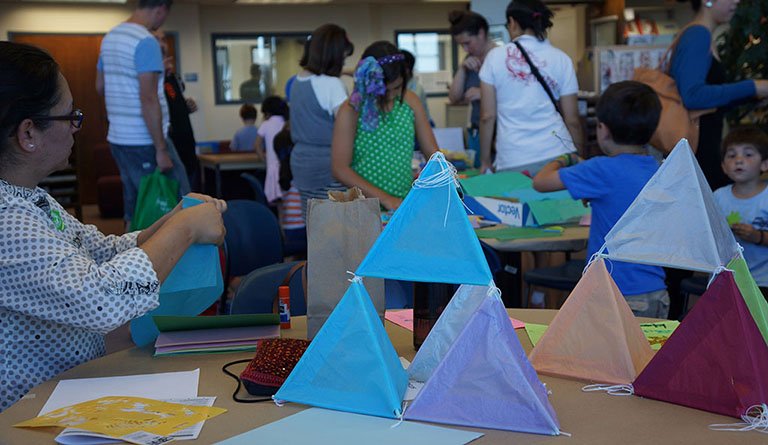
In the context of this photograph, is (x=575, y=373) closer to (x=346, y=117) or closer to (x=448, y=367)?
(x=448, y=367)

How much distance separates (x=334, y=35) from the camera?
448 centimetres

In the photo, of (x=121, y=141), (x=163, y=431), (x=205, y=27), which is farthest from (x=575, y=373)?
(x=205, y=27)

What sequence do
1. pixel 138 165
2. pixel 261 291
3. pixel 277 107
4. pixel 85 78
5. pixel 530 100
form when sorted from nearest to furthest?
1. pixel 261 291
2. pixel 530 100
3. pixel 138 165
4. pixel 277 107
5. pixel 85 78

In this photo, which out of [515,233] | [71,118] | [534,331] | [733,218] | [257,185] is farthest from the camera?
[257,185]

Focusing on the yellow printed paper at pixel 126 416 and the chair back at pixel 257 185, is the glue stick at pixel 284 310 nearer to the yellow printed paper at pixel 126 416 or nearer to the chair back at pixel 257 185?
the yellow printed paper at pixel 126 416

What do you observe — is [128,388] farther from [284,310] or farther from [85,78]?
[85,78]

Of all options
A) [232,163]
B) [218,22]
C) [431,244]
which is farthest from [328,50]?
[218,22]

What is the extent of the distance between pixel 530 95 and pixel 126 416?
3.31 metres

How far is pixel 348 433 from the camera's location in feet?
4.58

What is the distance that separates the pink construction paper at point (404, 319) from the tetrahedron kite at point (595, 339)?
331 mm

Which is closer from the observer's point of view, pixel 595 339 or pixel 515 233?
pixel 595 339

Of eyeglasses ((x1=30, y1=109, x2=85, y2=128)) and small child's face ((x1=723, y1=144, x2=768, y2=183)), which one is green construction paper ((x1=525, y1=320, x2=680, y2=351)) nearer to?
eyeglasses ((x1=30, y1=109, x2=85, y2=128))

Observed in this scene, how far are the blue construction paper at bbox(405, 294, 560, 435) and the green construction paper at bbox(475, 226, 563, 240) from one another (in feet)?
6.44

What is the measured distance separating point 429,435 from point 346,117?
239 cm
